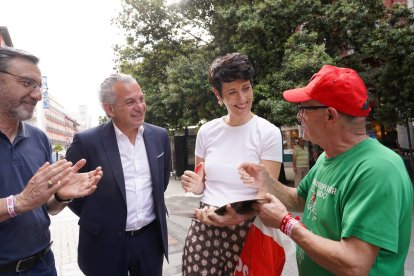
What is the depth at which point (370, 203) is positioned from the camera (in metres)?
1.48

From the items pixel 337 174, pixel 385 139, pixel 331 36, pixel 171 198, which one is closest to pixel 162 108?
pixel 171 198

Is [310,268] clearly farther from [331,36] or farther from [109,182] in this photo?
[331,36]

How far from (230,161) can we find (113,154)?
0.90 metres


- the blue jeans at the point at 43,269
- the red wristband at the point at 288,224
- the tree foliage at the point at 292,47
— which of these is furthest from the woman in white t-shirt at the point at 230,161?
the tree foliage at the point at 292,47

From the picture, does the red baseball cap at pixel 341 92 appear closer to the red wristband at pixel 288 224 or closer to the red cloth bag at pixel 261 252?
the red wristband at pixel 288 224

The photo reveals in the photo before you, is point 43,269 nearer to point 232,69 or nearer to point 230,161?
point 230,161

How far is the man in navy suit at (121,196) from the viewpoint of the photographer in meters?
2.64

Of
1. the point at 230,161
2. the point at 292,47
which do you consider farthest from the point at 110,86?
the point at 292,47

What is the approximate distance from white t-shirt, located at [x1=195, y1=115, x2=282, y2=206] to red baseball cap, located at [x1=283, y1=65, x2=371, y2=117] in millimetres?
676

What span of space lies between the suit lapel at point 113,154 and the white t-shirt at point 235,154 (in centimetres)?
63

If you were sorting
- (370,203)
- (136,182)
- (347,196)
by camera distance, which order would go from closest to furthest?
(370,203) < (347,196) < (136,182)

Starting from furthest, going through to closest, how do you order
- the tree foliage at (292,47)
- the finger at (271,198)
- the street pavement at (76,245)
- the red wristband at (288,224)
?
the tree foliage at (292,47) < the street pavement at (76,245) < the finger at (271,198) < the red wristband at (288,224)

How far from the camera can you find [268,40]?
39.0ft

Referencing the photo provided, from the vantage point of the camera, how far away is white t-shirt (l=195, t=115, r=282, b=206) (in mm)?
2414
